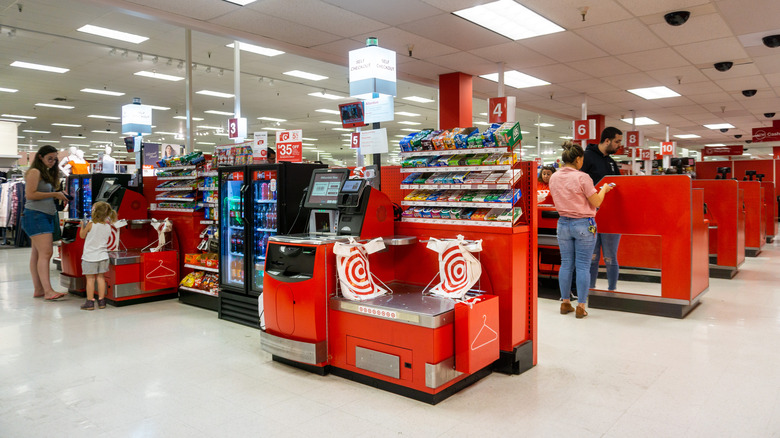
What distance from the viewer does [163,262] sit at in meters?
5.82

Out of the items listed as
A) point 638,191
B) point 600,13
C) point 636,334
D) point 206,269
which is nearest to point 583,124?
point 600,13

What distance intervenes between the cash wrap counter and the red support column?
3.78 meters

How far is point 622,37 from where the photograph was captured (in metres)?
6.66

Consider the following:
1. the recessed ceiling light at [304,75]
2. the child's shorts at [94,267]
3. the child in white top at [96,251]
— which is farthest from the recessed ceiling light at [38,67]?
the child's shorts at [94,267]

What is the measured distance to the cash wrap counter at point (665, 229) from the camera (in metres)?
4.89

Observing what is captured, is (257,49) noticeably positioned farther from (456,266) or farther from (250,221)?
(456,266)

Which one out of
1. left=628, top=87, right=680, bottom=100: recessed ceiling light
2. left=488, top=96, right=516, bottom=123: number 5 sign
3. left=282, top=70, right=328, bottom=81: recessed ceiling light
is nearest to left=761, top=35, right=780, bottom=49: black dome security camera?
left=628, top=87, right=680, bottom=100: recessed ceiling light

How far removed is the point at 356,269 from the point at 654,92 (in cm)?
978

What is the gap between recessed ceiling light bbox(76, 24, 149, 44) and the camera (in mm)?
7413

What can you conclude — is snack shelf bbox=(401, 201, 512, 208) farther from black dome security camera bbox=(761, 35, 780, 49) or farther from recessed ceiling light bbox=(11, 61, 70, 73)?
recessed ceiling light bbox=(11, 61, 70, 73)

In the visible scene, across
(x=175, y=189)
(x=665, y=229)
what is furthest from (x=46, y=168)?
(x=665, y=229)

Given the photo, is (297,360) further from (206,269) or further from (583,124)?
(583,124)

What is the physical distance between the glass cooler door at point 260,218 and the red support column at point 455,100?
4.68 meters

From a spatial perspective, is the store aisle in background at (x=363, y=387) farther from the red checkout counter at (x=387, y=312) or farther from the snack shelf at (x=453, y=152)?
the snack shelf at (x=453, y=152)
